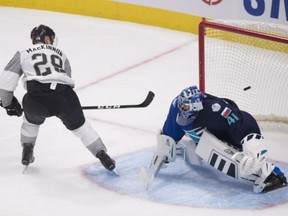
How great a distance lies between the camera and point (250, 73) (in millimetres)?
5098

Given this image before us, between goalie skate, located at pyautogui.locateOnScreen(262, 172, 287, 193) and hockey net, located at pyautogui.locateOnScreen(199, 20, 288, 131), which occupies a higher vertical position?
hockey net, located at pyautogui.locateOnScreen(199, 20, 288, 131)

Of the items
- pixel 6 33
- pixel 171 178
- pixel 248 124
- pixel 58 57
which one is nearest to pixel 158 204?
pixel 171 178

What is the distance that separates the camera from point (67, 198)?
406 cm

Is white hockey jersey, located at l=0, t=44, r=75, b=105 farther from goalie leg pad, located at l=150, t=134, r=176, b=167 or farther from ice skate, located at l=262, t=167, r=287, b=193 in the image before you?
ice skate, located at l=262, t=167, r=287, b=193

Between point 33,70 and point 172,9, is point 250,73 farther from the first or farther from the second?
point 33,70

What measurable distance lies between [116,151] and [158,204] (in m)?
0.74

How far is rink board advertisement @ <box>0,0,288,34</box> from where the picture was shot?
14.7ft

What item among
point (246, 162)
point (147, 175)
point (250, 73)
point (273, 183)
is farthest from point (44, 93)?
point (250, 73)

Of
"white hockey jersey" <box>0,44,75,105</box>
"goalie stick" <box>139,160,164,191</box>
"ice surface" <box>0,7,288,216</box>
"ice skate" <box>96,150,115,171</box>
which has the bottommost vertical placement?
"ice surface" <box>0,7,288,216</box>

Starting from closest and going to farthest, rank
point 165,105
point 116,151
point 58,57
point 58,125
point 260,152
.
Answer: point 260,152 → point 58,57 → point 116,151 → point 58,125 → point 165,105

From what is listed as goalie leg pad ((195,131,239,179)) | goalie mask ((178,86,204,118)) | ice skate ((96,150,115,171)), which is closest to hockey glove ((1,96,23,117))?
ice skate ((96,150,115,171))

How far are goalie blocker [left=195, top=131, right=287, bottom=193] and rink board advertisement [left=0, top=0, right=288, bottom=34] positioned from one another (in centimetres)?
82

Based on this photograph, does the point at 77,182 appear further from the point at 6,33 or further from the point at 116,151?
the point at 6,33

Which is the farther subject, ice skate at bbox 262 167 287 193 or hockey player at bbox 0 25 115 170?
hockey player at bbox 0 25 115 170
